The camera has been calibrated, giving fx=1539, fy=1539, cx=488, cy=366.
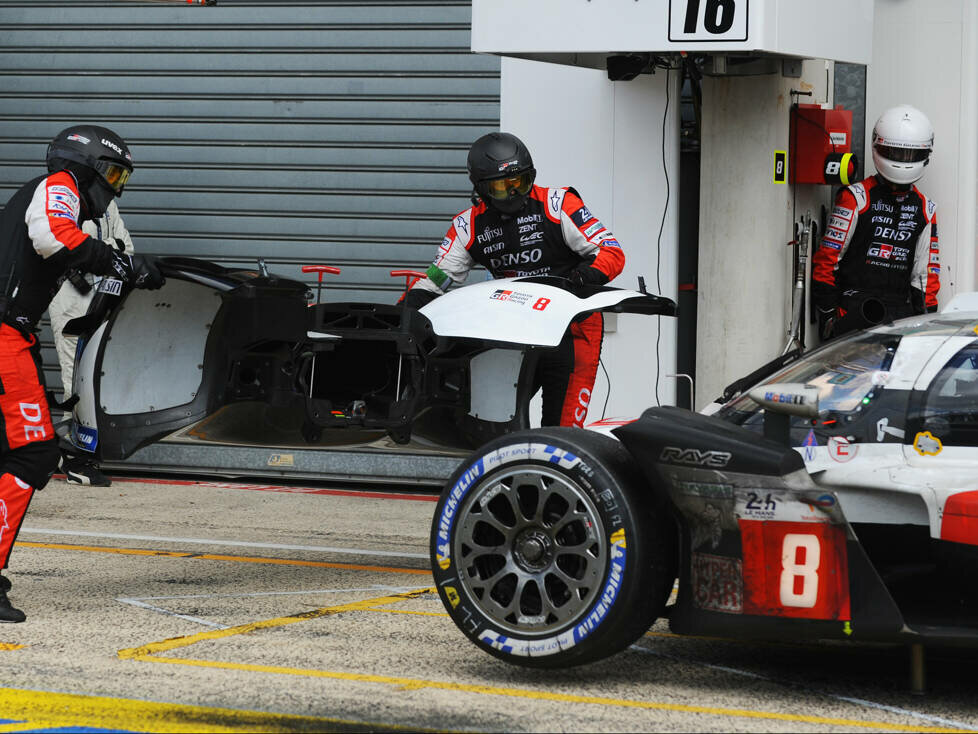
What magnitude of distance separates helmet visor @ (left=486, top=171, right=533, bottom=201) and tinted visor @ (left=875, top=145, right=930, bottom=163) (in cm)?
330

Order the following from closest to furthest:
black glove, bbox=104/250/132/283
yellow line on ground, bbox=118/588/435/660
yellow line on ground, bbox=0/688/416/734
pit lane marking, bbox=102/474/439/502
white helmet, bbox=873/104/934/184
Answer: yellow line on ground, bbox=0/688/416/734, yellow line on ground, bbox=118/588/435/660, black glove, bbox=104/250/132/283, pit lane marking, bbox=102/474/439/502, white helmet, bbox=873/104/934/184

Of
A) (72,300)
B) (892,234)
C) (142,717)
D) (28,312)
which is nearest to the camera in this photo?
(142,717)

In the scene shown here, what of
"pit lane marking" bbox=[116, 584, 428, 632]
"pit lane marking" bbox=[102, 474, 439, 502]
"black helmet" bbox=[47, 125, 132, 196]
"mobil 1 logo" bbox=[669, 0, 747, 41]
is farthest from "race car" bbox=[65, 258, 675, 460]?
"mobil 1 logo" bbox=[669, 0, 747, 41]

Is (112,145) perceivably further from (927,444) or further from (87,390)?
(927,444)

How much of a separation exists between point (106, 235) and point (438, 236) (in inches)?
98.6

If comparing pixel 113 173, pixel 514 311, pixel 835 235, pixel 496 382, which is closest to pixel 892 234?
pixel 835 235

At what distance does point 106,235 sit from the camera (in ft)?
38.1

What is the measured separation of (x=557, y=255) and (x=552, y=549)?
11.9 feet

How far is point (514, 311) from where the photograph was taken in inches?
269

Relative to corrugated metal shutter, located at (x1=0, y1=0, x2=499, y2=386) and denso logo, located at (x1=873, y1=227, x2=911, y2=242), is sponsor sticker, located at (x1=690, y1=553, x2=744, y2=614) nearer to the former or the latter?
denso logo, located at (x1=873, y1=227, x2=911, y2=242)

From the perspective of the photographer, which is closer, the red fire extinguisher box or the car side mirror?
the car side mirror

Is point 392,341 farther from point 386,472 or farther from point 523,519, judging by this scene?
point 523,519

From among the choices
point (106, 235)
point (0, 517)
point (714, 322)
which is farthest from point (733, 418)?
point (106, 235)

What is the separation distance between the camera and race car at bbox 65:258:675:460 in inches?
358
